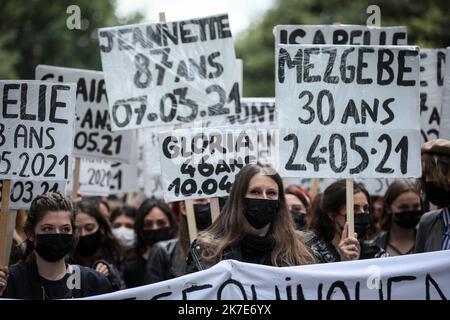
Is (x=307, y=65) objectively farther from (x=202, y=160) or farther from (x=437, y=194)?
(x=202, y=160)

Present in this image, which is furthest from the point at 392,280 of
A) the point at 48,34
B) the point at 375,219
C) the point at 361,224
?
the point at 48,34

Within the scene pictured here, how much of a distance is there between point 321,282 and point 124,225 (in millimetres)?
5523

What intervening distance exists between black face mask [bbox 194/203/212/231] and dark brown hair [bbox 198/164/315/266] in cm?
202

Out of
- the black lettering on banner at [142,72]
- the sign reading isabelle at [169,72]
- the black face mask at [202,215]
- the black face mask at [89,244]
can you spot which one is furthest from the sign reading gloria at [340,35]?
the black face mask at [89,244]

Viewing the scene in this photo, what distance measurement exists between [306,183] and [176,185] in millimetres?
5020

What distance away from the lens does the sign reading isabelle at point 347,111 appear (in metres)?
6.80

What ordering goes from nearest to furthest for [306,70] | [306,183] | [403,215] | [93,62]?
1. [306,70]
2. [403,215]
3. [306,183]
4. [93,62]

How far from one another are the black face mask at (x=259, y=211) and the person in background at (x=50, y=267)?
97 cm

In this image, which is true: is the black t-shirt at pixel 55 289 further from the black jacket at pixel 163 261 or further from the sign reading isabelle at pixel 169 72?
the sign reading isabelle at pixel 169 72

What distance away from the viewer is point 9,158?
23.1 feet

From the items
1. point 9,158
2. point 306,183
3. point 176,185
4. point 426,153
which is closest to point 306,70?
point 426,153
